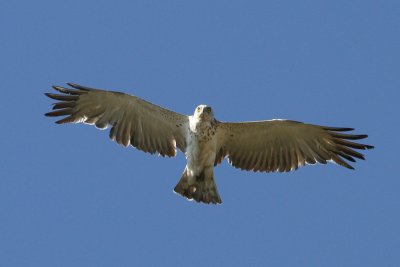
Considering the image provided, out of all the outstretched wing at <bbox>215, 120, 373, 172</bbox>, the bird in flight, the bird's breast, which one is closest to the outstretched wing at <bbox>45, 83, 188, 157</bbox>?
the bird in flight

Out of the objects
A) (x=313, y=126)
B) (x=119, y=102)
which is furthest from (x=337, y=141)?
(x=119, y=102)

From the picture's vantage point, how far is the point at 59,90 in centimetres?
1656

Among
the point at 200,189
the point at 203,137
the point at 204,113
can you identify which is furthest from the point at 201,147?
the point at 200,189

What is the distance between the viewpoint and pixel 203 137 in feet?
53.5

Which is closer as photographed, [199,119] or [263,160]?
[199,119]

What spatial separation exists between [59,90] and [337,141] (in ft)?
16.4

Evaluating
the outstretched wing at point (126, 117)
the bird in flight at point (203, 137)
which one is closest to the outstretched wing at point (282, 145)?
the bird in flight at point (203, 137)

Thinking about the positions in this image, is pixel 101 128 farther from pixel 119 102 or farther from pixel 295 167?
pixel 295 167

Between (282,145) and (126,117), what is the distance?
288cm

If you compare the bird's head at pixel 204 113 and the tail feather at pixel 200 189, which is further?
the tail feather at pixel 200 189

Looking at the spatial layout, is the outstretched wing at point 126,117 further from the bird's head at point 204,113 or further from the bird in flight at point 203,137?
the bird's head at point 204,113

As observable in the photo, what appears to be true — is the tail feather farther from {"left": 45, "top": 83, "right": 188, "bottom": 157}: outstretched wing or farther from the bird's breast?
{"left": 45, "top": 83, "right": 188, "bottom": 157}: outstretched wing

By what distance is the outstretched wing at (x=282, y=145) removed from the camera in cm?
1703

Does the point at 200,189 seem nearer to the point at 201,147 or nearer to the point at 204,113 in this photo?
the point at 201,147
